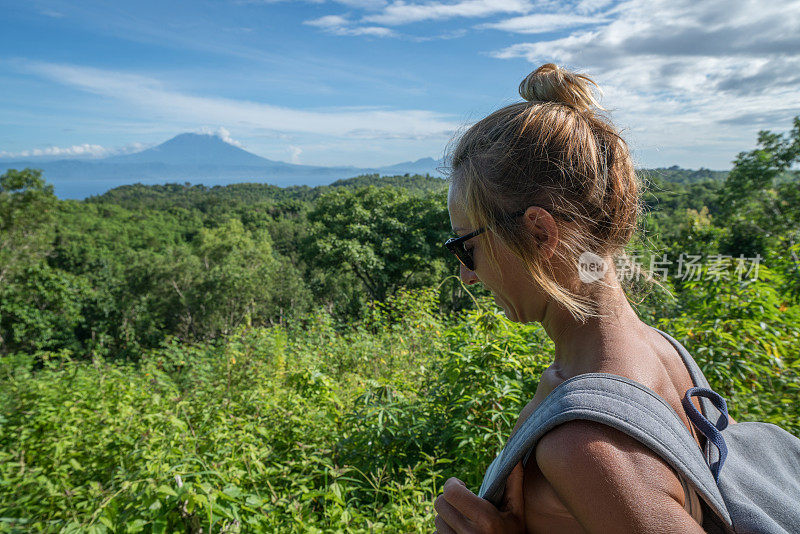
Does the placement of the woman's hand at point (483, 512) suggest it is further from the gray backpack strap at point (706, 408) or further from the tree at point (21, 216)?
the tree at point (21, 216)

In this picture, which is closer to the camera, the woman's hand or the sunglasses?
Answer: the woman's hand

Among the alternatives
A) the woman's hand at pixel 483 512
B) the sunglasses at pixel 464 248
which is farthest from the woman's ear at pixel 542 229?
the woman's hand at pixel 483 512

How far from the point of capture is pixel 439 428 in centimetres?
275

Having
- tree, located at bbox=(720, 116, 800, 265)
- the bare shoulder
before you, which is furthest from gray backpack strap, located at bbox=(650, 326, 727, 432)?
tree, located at bbox=(720, 116, 800, 265)

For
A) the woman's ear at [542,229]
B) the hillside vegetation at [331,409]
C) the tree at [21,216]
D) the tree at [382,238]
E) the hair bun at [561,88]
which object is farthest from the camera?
the tree at [382,238]

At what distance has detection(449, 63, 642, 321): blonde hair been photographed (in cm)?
88

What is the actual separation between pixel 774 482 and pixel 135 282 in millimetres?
30233

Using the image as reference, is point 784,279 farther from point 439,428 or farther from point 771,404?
Result: point 439,428

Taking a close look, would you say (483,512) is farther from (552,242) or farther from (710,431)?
(552,242)

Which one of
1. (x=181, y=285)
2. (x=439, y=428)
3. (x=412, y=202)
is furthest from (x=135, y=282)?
(x=439, y=428)

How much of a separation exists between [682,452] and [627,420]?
0.11 meters

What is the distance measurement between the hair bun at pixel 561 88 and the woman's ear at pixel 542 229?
33cm

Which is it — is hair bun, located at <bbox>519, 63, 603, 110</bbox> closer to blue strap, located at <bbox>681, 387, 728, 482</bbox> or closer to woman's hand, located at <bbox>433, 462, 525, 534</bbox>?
blue strap, located at <bbox>681, 387, 728, 482</bbox>

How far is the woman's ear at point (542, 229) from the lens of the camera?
2.83 ft
